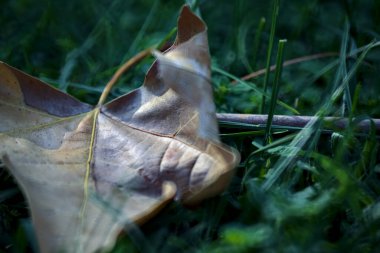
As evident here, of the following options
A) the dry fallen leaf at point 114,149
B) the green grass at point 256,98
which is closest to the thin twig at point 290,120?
the green grass at point 256,98

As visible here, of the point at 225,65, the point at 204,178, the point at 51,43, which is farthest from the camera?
the point at 51,43

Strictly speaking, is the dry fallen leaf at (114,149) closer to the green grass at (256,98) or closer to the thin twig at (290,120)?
the green grass at (256,98)

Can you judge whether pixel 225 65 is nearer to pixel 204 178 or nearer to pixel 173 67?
pixel 173 67

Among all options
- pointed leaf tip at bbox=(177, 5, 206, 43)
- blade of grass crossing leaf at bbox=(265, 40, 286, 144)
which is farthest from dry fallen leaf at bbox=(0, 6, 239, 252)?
blade of grass crossing leaf at bbox=(265, 40, 286, 144)

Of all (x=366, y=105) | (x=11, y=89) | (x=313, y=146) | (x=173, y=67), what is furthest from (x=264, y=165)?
(x=11, y=89)

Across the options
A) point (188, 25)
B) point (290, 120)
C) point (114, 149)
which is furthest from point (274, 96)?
point (114, 149)

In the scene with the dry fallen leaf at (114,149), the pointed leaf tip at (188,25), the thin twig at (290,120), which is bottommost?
the thin twig at (290,120)

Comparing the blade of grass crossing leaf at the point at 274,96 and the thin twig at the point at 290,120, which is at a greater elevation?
the blade of grass crossing leaf at the point at 274,96
